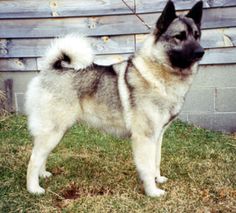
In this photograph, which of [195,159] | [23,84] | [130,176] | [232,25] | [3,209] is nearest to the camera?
[3,209]

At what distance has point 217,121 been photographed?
4871mm

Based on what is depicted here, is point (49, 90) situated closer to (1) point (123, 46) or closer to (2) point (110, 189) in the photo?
(2) point (110, 189)

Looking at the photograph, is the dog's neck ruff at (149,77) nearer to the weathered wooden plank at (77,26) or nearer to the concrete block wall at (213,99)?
the weathered wooden plank at (77,26)

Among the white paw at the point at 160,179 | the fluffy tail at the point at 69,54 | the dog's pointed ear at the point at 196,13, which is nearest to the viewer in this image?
the dog's pointed ear at the point at 196,13

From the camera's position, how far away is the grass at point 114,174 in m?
3.02

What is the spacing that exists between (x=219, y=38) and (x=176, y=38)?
1791 mm

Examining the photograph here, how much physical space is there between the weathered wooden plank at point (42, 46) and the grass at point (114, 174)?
84 centimetres

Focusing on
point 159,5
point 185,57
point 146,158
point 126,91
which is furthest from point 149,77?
point 159,5

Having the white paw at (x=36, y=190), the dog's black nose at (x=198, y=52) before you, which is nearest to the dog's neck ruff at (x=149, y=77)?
the dog's black nose at (x=198, y=52)

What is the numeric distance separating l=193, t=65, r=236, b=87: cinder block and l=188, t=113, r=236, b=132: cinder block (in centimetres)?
37

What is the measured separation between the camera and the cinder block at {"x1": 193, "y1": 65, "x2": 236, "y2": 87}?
470 cm

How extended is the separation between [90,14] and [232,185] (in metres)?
2.54

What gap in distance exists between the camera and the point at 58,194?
321 cm

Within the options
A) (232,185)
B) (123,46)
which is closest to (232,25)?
(123,46)
